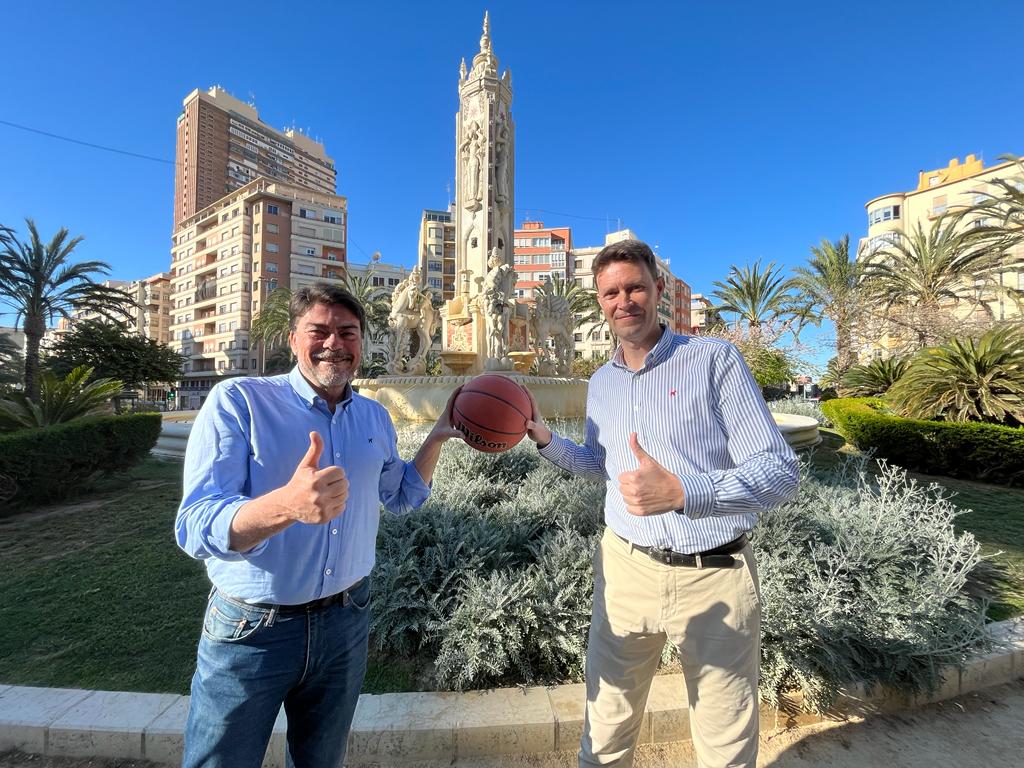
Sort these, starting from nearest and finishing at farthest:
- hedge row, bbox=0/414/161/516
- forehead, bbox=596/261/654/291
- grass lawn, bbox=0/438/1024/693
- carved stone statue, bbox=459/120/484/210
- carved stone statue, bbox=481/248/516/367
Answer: forehead, bbox=596/261/654/291 → grass lawn, bbox=0/438/1024/693 → hedge row, bbox=0/414/161/516 → carved stone statue, bbox=481/248/516/367 → carved stone statue, bbox=459/120/484/210

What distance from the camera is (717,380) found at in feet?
6.40

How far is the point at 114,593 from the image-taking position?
13.4 feet

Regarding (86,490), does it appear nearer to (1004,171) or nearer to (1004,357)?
(1004,357)

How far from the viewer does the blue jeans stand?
153 centimetres

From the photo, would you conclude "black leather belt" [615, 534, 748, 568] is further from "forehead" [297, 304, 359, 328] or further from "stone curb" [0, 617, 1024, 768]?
"forehead" [297, 304, 359, 328]

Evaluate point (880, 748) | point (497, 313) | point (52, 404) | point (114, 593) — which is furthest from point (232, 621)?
point (497, 313)

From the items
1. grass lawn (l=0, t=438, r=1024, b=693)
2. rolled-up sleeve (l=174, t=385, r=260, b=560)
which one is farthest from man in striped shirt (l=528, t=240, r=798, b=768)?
grass lawn (l=0, t=438, r=1024, b=693)

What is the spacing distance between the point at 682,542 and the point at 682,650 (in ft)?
1.53

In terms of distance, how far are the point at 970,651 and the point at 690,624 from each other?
2.43 meters

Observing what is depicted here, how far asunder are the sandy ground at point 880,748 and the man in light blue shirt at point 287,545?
1108 mm

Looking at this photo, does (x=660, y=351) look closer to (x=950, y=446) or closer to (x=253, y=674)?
(x=253, y=674)

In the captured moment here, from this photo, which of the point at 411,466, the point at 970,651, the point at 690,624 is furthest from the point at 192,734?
the point at 970,651

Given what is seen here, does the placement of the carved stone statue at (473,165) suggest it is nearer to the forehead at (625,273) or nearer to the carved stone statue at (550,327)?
the carved stone statue at (550,327)

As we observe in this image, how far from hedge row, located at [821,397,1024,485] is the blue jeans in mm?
8103
